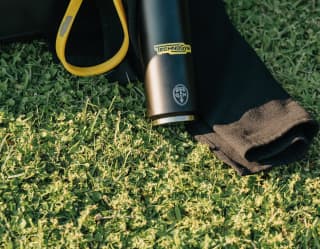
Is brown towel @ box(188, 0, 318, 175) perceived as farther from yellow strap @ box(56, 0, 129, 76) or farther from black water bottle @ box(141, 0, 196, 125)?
yellow strap @ box(56, 0, 129, 76)

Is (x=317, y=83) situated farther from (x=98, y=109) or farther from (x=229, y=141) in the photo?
(x=98, y=109)

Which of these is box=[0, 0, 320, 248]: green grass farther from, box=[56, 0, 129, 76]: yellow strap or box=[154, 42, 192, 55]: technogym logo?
box=[154, 42, 192, 55]: technogym logo

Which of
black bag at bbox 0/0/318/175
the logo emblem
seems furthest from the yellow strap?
the logo emblem

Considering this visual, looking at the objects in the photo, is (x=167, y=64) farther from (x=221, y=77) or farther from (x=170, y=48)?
(x=221, y=77)

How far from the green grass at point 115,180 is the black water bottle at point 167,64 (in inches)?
5.1

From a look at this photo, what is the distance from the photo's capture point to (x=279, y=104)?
6.38ft

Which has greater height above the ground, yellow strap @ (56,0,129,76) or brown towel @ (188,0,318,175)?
yellow strap @ (56,0,129,76)

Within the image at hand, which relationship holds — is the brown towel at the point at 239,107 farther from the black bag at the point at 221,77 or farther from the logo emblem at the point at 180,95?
the logo emblem at the point at 180,95

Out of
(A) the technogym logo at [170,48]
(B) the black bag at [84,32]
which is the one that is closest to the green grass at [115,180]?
(B) the black bag at [84,32]

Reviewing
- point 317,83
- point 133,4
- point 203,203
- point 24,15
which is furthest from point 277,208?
point 24,15

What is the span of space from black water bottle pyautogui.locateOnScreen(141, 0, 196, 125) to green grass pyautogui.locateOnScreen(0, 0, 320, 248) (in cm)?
13

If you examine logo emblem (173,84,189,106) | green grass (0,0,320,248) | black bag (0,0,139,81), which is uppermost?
black bag (0,0,139,81)

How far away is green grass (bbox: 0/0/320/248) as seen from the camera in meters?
1.84

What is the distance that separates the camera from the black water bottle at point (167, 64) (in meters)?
1.85
